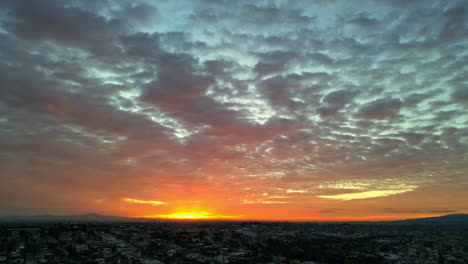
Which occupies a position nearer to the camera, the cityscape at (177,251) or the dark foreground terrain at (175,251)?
the cityscape at (177,251)

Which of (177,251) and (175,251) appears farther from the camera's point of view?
(177,251)

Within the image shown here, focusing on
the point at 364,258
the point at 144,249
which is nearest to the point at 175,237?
the point at 144,249

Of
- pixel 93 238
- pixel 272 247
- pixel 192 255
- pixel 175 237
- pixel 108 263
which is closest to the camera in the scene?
pixel 108 263

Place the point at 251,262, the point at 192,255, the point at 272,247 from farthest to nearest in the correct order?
the point at 272,247
the point at 192,255
the point at 251,262

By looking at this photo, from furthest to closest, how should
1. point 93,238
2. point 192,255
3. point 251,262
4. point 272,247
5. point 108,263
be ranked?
point 272,247 < point 93,238 < point 192,255 < point 251,262 < point 108,263

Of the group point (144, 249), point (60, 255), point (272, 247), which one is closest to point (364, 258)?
point (272, 247)

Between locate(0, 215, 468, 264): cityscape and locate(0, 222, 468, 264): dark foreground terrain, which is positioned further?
locate(0, 222, 468, 264): dark foreground terrain

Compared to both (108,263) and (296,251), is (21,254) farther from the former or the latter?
(296,251)

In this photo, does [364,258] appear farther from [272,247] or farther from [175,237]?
[175,237]

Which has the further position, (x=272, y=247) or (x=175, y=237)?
(x=175, y=237)
